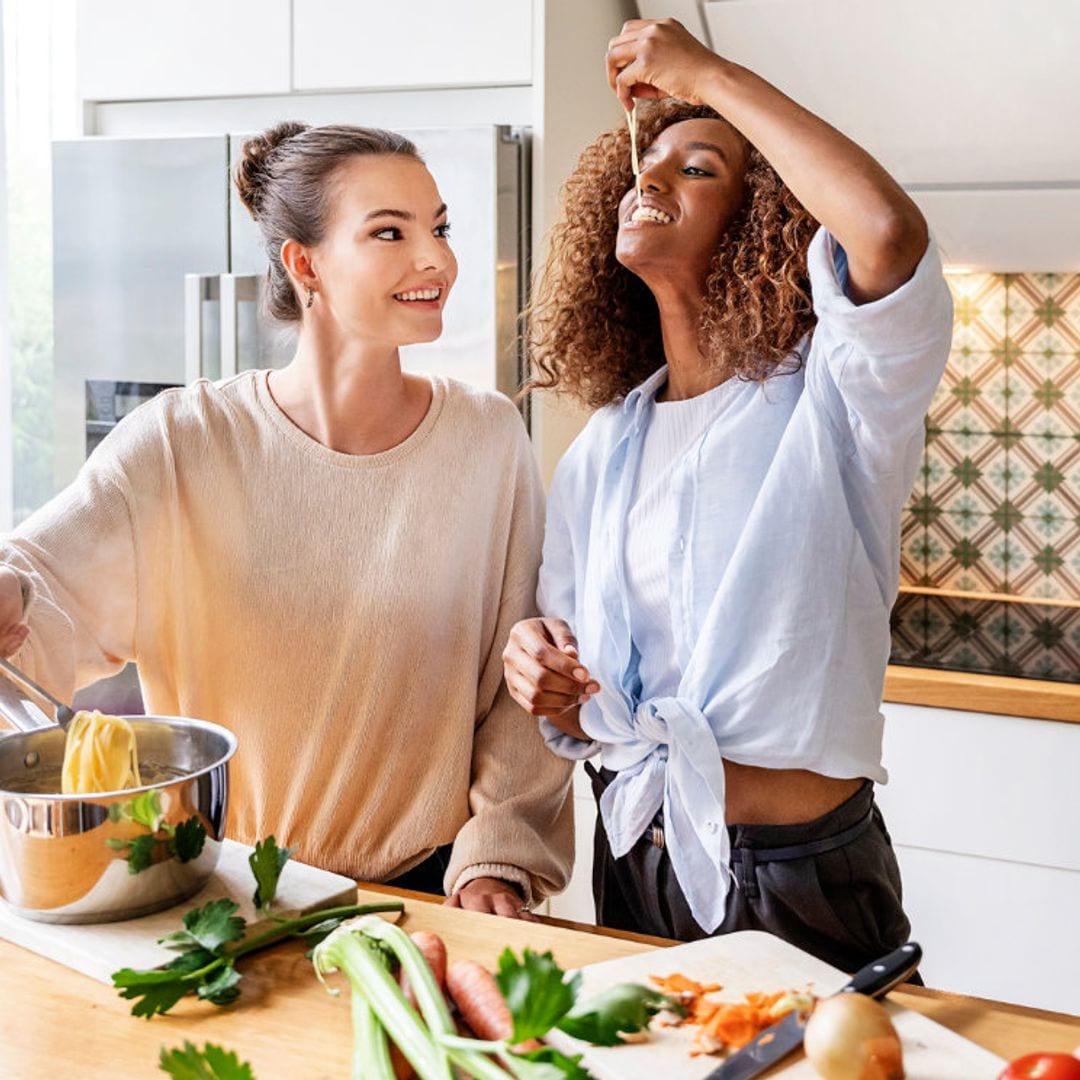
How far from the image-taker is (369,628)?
151 cm

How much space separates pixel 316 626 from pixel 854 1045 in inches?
30.5

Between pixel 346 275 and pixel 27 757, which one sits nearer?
pixel 27 757

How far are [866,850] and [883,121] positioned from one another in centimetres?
153

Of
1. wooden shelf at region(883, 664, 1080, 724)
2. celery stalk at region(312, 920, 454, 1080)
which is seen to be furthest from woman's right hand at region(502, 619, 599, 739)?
wooden shelf at region(883, 664, 1080, 724)

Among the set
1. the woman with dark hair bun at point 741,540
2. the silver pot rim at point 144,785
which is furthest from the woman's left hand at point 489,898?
the silver pot rim at point 144,785

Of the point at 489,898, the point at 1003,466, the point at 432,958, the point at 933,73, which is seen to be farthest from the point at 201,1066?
the point at 1003,466

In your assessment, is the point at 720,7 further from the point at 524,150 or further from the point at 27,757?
the point at 27,757

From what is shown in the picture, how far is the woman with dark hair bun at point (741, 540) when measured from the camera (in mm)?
1294

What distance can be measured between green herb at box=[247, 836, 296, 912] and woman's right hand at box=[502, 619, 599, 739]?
0.30m

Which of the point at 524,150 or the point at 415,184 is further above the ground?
the point at 524,150

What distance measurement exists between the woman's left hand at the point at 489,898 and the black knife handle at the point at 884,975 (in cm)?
41

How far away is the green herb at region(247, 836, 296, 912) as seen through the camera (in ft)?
3.79

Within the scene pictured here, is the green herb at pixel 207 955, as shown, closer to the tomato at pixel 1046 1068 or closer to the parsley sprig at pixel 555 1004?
the parsley sprig at pixel 555 1004

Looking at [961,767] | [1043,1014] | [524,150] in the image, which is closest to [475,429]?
[1043,1014]
